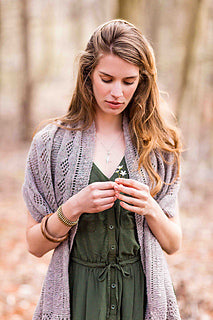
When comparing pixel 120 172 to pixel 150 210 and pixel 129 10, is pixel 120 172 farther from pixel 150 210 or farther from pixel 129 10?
pixel 129 10

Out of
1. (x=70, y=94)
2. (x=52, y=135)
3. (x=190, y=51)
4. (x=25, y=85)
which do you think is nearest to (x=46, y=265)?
(x=70, y=94)

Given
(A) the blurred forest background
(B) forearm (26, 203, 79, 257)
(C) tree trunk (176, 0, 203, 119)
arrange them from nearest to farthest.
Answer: (B) forearm (26, 203, 79, 257)
(A) the blurred forest background
(C) tree trunk (176, 0, 203, 119)

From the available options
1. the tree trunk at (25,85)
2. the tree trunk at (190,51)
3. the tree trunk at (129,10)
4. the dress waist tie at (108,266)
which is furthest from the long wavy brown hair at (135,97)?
the tree trunk at (25,85)

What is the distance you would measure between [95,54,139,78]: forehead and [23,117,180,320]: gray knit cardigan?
Answer: 38 cm

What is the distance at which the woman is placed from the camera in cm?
176

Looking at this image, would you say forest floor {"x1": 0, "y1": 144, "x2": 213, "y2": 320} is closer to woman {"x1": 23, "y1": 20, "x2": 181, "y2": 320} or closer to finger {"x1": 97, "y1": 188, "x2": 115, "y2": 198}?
woman {"x1": 23, "y1": 20, "x2": 181, "y2": 320}

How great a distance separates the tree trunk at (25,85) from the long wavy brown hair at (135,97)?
957 centimetres

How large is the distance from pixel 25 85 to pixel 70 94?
30.2 ft

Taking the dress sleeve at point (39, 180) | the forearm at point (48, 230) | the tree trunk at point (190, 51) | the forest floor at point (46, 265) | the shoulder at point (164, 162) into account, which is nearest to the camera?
the forearm at point (48, 230)

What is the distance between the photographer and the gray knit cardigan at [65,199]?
5.93 feet

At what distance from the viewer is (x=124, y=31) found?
70.6 inches

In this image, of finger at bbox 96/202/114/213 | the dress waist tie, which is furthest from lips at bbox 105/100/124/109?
the dress waist tie

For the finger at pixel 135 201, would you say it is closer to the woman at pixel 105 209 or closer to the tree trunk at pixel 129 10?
the woman at pixel 105 209

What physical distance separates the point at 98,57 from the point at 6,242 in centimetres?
424
